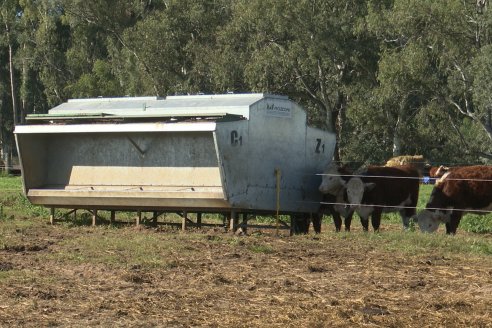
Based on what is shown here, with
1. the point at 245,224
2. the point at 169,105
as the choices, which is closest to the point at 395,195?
the point at 245,224

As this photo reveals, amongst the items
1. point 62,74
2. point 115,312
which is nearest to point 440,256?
point 115,312

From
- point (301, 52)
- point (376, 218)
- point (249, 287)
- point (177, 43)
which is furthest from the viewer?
point (177, 43)

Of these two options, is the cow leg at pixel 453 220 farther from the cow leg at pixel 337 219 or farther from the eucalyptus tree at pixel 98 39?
the eucalyptus tree at pixel 98 39

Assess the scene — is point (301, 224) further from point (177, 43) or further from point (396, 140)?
point (177, 43)

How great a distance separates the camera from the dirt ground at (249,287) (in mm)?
10695

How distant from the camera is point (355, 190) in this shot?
22859 millimetres

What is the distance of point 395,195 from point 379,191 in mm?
573

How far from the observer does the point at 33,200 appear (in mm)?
23516

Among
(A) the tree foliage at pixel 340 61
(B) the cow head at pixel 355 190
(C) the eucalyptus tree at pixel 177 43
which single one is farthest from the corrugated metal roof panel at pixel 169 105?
(C) the eucalyptus tree at pixel 177 43

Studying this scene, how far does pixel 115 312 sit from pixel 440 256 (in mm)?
6834

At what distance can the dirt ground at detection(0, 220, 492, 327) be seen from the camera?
10.7 meters

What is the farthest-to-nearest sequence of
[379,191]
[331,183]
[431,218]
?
[379,191], [431,218], [331,183]

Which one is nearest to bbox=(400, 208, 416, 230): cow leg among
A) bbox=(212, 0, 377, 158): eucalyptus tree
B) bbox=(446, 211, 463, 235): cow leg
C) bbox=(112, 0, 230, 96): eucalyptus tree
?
bbox=(446, 211, 463, 235): cow leg

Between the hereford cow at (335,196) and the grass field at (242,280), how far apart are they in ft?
9.71
